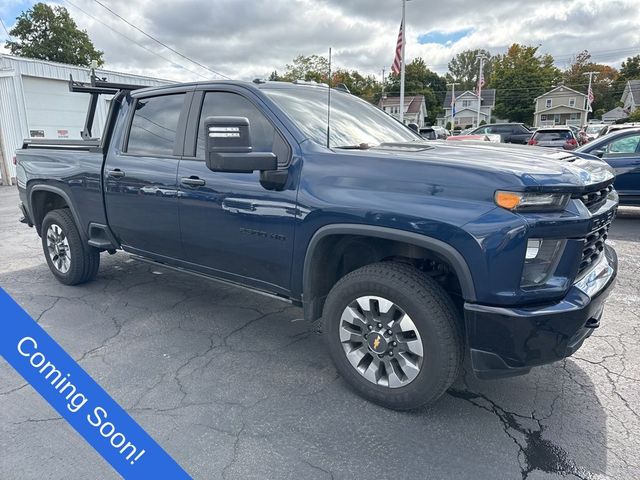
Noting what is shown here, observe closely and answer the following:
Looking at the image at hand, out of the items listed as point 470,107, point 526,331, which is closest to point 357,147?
point 526,331

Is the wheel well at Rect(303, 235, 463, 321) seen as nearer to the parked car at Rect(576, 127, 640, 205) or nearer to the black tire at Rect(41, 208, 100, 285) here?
the black tire at Rect(41, 208, 100, 285)

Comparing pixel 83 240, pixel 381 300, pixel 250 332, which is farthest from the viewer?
pixel 83 240

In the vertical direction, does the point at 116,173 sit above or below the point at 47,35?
below

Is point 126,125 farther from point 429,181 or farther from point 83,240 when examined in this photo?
point 429,181

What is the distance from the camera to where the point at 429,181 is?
2.40m

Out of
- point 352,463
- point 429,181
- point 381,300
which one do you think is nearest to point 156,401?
point 352,463

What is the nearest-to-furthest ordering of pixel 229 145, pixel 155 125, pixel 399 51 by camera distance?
pixel 229 145 < pixel 155 125 < pixel 399 51

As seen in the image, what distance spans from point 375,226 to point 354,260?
0.59 metres

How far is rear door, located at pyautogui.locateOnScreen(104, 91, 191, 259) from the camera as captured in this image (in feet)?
12.0

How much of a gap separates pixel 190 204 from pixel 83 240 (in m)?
1.91

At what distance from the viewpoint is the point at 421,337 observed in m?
2.51

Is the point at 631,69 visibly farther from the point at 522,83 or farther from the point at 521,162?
the point at 521,162

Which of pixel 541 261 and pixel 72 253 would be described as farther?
pixel 72 253

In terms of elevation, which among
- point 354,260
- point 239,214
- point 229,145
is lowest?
point 354,260
